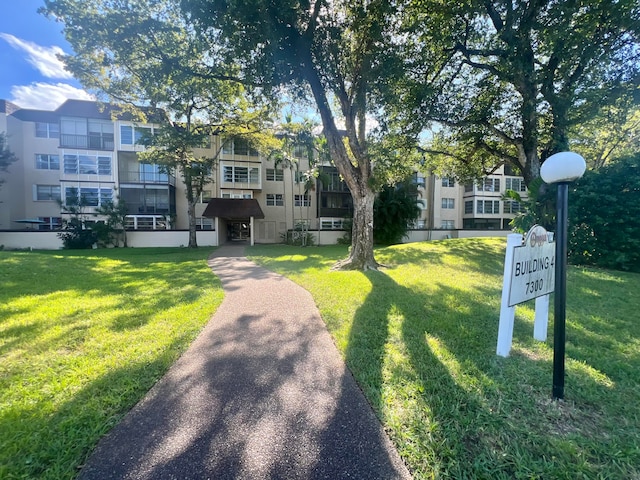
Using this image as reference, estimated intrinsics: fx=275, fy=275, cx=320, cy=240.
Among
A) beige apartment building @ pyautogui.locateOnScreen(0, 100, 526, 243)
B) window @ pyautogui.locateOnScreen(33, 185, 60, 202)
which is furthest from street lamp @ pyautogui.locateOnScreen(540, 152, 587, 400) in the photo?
window @ pyautogui.locateOnScreen(33, 185, 60, 202)

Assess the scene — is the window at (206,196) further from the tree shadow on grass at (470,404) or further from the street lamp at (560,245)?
the street lamp at (560,245)

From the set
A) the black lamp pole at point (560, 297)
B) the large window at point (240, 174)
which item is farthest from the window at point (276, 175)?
the black lamp pole at point (560, 297)

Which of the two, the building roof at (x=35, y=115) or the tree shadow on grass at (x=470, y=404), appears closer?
the tree shadow on grass at (x=470, y=404)

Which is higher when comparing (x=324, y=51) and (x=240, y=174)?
(x=324, y=51)

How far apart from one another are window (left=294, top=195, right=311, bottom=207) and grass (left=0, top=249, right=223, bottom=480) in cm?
2336

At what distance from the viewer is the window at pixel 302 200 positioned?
3089 centimetres

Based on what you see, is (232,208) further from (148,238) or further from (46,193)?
(46,193)

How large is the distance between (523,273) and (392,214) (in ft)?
78.5

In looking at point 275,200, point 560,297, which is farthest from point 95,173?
point 560,297

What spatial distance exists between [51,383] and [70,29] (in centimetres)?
1430

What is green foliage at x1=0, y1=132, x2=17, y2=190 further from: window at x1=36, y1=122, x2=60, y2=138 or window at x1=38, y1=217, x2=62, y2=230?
window at x1=38, y1=217, x2=62, y2=230

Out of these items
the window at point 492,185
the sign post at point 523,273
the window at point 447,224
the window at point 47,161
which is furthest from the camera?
the window at point 447,224

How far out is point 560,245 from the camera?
2.74 m

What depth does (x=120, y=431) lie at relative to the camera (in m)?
2.37
